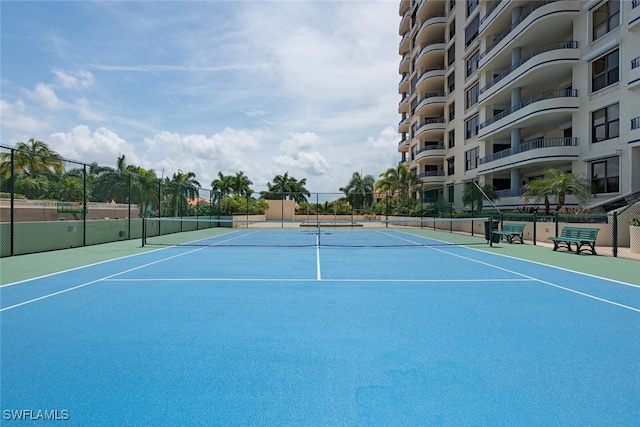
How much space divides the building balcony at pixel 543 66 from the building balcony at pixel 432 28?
723 inches

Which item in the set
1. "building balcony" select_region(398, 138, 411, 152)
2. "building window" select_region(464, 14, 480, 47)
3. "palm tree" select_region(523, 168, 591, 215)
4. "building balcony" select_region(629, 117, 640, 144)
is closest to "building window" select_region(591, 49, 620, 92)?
"building balcony" select_region(629, 117, 640, 144)

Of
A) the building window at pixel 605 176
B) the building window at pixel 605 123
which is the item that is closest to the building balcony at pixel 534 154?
the building window at pixel 605 123

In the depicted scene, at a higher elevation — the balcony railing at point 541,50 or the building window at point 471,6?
the building window at point 471,6

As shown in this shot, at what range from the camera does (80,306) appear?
656 cm

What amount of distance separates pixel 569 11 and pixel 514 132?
9.27 metres

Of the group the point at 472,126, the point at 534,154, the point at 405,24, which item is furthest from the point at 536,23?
the point at 405,24

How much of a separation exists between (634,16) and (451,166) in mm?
26035

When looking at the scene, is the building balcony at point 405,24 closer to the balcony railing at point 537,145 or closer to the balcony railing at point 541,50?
the balcony railing at point 541,50

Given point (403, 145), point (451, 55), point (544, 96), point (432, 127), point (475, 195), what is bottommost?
point (475, 195)

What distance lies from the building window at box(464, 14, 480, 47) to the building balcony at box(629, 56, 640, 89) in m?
20.2

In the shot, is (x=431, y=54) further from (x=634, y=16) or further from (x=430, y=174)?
(x=634, y=16)

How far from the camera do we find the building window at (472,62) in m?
39.1

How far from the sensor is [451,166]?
46344mm

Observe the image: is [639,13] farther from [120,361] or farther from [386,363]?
[120,361]
